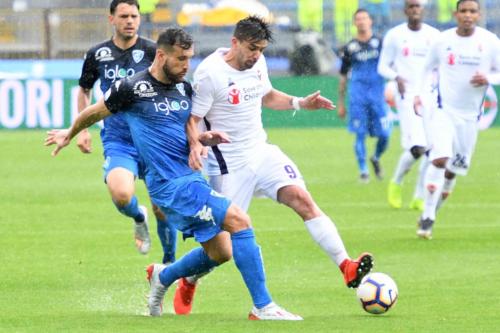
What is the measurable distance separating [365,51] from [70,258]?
9646 mm

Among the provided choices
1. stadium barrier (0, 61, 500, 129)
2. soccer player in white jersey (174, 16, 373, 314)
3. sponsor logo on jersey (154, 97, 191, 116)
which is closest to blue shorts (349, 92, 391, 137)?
stadium barrier (0, 61, 500, 129)

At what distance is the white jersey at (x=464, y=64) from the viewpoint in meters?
14.1

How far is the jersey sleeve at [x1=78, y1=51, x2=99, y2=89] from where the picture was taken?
37.9 feet

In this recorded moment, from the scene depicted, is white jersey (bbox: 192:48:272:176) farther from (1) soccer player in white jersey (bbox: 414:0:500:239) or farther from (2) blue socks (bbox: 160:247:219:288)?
(1) soccer player in white jersey (bbox: 414:0:500:239)

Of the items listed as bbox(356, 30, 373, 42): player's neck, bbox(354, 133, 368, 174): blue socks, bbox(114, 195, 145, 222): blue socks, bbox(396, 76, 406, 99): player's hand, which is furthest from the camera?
bbox(356, 30, 373, 42): player's neck

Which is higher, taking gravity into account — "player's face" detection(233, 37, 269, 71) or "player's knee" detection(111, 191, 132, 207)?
"player's face" detection(233, 37, 269, 71)

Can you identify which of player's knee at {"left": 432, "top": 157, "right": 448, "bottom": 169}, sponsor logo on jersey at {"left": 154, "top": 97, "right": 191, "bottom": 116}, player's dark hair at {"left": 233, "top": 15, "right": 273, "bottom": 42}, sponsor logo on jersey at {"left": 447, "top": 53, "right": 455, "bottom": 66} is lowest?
player's knee at {"left": 432, "top": 157, "right": 448, "bottom": 169}

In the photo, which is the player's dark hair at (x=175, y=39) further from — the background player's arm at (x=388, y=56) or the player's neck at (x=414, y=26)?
the player's neck at (x=414, y=26)

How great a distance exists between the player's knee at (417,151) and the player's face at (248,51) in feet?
24.9

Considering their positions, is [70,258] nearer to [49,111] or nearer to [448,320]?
[448,320]

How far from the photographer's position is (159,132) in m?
9.13

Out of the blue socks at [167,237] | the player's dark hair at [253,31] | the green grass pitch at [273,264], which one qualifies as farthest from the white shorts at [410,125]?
the player's dark hair at [253,31]

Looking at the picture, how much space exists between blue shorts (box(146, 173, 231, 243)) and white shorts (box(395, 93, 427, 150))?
864cm

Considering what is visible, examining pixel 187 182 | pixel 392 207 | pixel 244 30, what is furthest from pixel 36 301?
pixel 392 207
